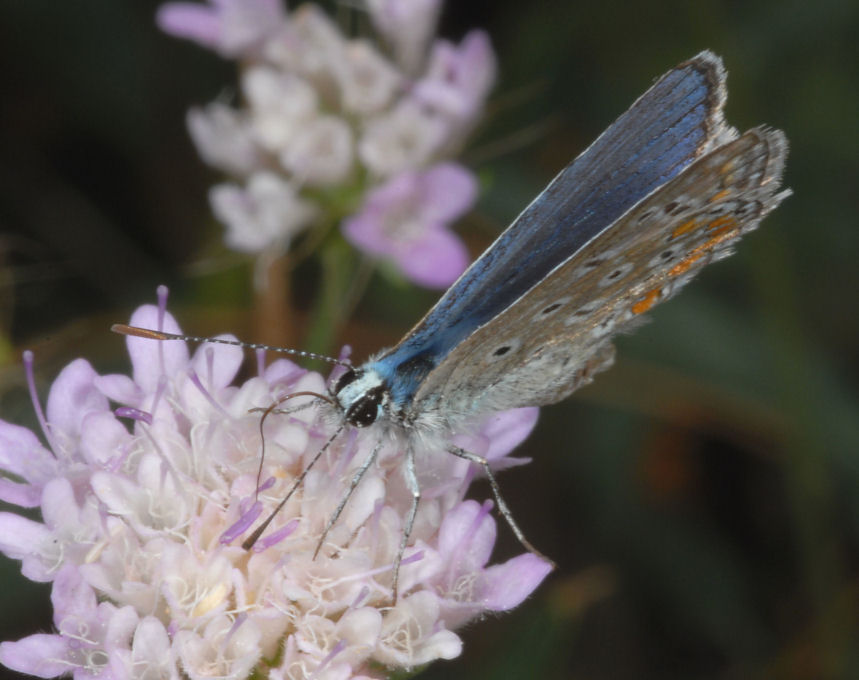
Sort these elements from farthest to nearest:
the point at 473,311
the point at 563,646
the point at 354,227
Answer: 1. the point at 354,227
2. the point at 563,646
3. the point at 473,311

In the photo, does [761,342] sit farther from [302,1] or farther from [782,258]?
Answer: [302,1]

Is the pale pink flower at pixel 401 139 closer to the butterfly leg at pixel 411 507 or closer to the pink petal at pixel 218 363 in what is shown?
the pink petal at pixel 218 363

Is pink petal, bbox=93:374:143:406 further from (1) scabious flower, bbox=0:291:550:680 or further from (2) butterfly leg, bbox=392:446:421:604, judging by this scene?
(2) butterfly leg, bbox=392:446:421:604

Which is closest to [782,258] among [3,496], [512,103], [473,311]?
[512,103]

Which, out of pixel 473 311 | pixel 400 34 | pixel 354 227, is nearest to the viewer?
pixel 473 311

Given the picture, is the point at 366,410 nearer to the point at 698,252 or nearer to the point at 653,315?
the point at 698,252

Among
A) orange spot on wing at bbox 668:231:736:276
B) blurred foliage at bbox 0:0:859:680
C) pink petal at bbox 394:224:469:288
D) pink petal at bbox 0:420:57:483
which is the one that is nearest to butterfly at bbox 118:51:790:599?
orange spot on wing at bbox 668:231:736:276

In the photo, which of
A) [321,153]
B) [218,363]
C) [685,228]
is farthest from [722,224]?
[321,153]
